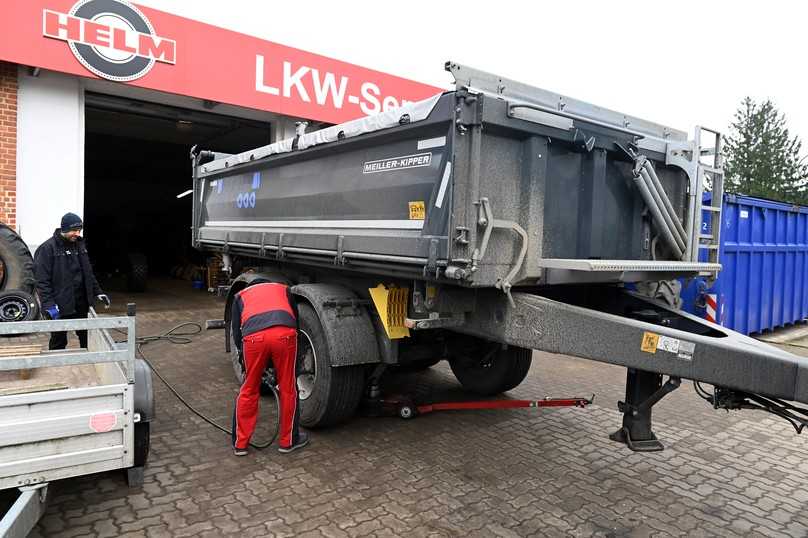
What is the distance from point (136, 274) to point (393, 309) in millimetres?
11193

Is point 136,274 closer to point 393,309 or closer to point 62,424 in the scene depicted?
point 393,309

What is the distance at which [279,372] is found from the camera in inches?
169

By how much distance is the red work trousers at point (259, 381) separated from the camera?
419cm

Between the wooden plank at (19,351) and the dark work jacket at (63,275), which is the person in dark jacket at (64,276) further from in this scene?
the wooden plank at (19,351)

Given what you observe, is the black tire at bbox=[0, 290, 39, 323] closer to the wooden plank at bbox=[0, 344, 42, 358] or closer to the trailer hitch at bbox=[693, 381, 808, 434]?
the wooden plank at bbox=[0, 344, 42, 358]

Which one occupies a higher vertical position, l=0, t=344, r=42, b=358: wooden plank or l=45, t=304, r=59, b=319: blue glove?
l=45, t=304, r=59, b=319: blue glove

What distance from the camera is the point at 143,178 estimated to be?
22203mm

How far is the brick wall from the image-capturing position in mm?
8258

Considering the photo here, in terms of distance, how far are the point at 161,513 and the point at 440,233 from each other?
2.33m

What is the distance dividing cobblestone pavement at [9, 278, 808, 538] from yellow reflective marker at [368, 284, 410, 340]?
0.93m

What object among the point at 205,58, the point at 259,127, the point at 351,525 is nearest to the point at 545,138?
the point at 351,525

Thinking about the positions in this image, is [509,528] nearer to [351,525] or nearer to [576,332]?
[351,525]

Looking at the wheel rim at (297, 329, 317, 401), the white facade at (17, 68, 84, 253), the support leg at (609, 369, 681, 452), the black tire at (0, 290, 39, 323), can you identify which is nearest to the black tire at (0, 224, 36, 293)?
the black tire at (0, 290, 39, 323)

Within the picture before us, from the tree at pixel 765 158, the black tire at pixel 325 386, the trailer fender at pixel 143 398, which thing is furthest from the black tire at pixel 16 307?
the tree at pixel 765 158
